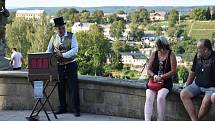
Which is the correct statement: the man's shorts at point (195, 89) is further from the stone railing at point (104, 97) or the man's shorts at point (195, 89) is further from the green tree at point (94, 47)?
the green tree at point (94, 47)

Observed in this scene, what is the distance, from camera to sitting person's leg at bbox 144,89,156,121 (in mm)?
7836

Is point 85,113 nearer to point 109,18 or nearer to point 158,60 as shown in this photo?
point 158,60

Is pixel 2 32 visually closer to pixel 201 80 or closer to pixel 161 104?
pixel 161 104

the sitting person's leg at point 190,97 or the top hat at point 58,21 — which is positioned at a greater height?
the top hat at point 58,21

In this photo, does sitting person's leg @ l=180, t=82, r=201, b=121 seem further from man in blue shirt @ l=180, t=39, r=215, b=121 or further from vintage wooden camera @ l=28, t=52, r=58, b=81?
vintage wooden camera @ l=28, t=52, r=58, b=81

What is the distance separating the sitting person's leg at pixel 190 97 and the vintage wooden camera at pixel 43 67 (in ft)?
6.89

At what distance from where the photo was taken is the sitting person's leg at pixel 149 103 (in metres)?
7.84

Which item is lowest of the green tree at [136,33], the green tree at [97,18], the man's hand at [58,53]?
the green tree at [136,33]

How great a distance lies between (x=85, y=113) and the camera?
9312mm

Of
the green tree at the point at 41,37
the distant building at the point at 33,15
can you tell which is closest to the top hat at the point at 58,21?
the green tree at the point at 41,37

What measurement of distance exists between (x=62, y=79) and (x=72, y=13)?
521ft

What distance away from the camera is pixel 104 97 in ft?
29.8

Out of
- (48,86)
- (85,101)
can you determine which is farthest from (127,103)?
(48,86)

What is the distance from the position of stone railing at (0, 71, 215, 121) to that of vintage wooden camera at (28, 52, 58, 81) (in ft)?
2.52
